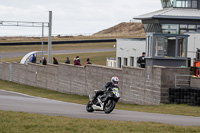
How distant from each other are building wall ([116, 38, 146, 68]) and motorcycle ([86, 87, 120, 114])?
95.3 ft

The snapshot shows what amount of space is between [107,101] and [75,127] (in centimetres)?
531

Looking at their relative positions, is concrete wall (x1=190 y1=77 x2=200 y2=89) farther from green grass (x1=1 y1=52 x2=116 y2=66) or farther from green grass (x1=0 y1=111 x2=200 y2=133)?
green grass (x1=1 y1=52 x2=116 y2=66)

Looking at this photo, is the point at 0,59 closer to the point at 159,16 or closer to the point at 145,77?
the point at 159,16

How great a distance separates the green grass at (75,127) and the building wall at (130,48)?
111 feet

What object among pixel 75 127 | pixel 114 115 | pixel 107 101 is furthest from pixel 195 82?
pixel 75 127

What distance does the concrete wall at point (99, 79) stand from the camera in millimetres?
25234

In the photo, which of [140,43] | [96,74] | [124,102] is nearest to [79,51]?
[140,43]

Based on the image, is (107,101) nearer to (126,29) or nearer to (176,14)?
(176,14)

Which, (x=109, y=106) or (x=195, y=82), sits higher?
(x=195, y=82)

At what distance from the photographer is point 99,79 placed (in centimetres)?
3378

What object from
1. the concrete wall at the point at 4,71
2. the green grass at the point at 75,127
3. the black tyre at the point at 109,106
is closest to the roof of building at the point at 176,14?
the concrete wall at the point at 4,71

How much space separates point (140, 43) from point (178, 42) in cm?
1861

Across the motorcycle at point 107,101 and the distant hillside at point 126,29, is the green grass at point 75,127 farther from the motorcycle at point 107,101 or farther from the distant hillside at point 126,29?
the distant hillside at point 126,29

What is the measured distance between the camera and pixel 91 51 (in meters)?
77.0
